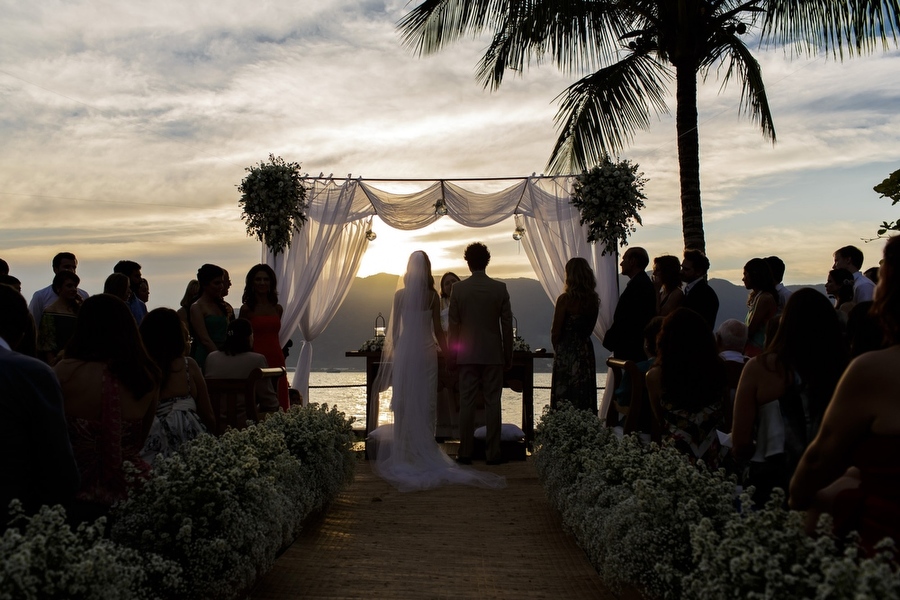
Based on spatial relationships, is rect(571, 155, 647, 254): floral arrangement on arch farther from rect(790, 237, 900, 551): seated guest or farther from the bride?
rect(790, 237, 900, 551): seated guest

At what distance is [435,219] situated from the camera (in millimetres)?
10234

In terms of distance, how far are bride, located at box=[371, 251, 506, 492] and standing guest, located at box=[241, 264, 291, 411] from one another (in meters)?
1.07

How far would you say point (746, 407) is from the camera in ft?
11.8

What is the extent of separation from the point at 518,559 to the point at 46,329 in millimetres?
3937

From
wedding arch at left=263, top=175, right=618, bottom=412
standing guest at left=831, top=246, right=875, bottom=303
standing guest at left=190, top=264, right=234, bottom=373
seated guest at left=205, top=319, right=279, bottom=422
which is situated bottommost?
seated guest at left=205, top=319, right=279, bottom=422

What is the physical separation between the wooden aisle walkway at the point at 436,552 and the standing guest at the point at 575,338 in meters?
1.44

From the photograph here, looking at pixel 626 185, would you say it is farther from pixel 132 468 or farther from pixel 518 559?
pixel 132 468

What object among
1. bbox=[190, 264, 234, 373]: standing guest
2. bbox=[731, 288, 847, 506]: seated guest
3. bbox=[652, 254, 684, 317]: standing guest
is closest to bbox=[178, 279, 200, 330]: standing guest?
bbox=[190, 264, 234, 373]: standing guest

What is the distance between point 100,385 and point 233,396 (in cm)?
232

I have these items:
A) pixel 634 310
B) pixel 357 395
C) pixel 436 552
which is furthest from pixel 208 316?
pixel 357 395

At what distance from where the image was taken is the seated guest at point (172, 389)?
467cm

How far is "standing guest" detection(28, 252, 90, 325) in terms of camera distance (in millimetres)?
6723

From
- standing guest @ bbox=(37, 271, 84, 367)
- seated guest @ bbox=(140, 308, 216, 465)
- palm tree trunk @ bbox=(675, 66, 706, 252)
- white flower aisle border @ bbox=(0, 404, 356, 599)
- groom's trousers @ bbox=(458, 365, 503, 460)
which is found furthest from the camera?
palm tree trunk @ bbox=(675, 66, 706, 252)

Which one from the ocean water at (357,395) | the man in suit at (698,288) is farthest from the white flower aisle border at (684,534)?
the ocean water at (357,395)
